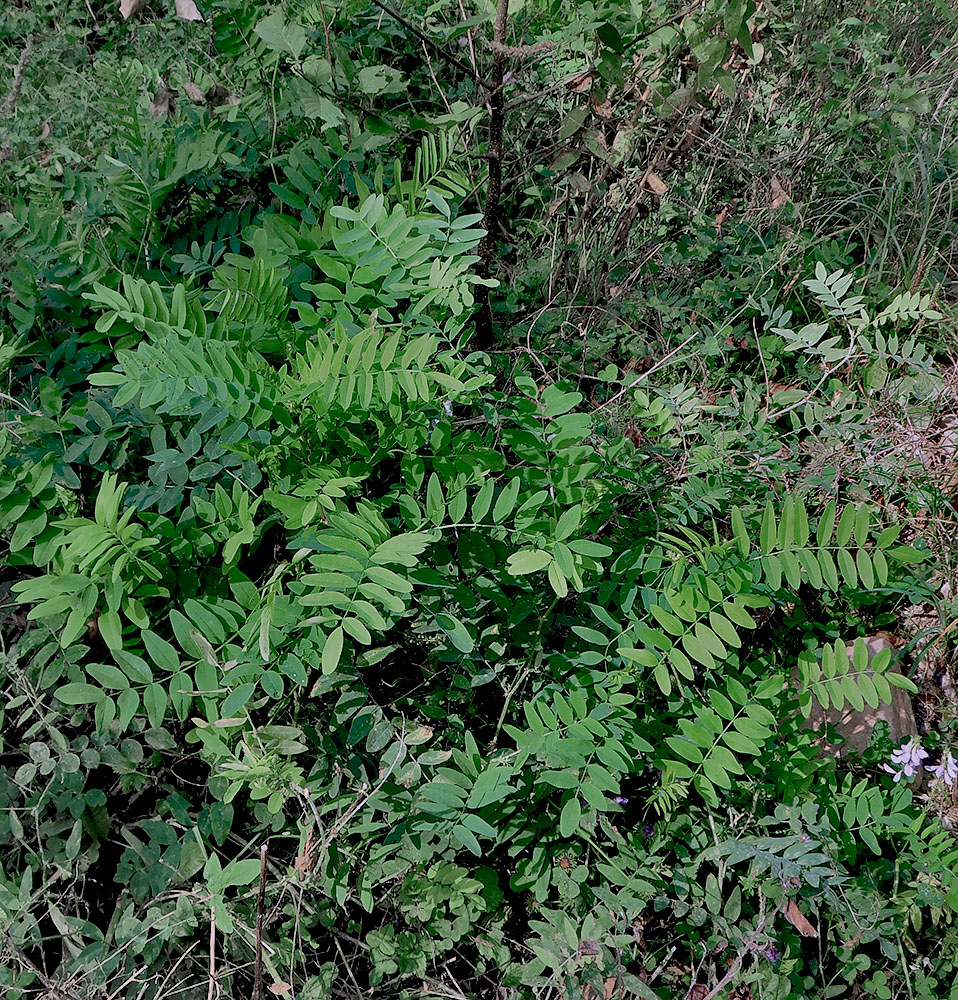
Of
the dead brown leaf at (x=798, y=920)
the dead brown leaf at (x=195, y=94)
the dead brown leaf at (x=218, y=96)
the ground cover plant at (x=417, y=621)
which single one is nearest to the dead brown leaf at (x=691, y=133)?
the ground cover plant at (x=417, y=621)

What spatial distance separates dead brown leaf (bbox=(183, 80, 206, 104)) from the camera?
10.7 feet

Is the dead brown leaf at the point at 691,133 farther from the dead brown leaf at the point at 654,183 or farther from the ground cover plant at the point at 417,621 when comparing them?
the ground cover plant at the point at 417,621

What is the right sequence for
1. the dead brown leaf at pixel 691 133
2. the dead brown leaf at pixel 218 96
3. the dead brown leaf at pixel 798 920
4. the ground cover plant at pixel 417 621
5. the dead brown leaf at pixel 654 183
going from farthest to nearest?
the dead brown leaf at pixel 218 96
the dead brown leaf at pixel 654 183
the dead brown leaf at pixel 691 133
the dead brown leaf at pixel 798 920
the ground cover plant at pixel 417 621

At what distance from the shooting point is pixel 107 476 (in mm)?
1704

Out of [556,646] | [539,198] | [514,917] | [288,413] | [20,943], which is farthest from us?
[539,198]

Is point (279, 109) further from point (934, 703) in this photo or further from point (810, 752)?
point (934, 703)

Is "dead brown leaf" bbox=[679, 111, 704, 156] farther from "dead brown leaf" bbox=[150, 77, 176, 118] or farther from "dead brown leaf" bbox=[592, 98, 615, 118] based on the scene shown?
"dead brown leaf" bbox=[150, 77, 176, 118]

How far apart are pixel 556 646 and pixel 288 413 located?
885 millimetres

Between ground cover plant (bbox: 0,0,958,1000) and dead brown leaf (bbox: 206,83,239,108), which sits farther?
dead brown leaf (bbox: 206,83,239,108)

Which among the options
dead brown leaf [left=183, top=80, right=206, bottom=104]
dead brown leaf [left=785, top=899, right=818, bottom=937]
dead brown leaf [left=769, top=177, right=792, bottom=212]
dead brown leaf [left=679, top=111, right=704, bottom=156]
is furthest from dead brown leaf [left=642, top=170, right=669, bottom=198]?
dead brown leaf [left=785, top=899, right=818, bottom=937]

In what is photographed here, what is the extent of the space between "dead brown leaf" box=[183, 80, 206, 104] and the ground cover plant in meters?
0.58

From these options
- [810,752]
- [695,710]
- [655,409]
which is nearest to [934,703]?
[810,752]

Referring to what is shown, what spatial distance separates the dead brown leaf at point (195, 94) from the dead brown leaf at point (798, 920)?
313 cm

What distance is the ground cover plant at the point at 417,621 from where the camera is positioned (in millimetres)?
1705
